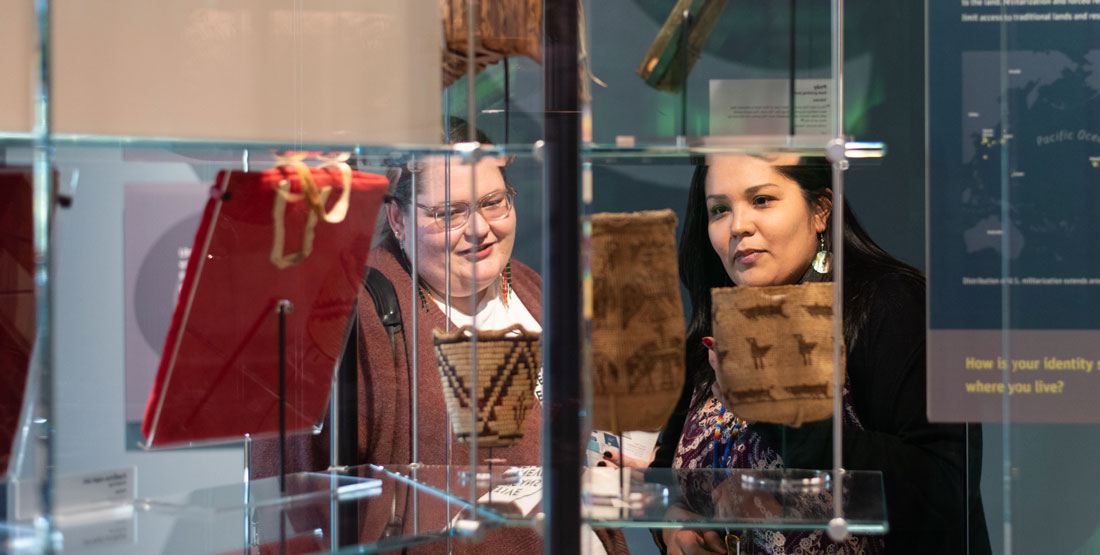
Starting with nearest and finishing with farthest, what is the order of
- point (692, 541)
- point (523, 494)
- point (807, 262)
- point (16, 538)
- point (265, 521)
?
point (16, 538)
point (265, 521)
point (523, 494)
point (807, 262)
point (692, 541)

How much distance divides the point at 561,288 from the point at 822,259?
50 cm

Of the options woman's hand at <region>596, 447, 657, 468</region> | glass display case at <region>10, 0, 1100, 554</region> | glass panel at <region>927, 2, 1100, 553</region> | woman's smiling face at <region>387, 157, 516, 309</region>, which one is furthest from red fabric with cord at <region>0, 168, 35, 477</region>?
glass panel at <region>927, 2, 1100, 553</region>

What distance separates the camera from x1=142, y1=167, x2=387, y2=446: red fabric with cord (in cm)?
124

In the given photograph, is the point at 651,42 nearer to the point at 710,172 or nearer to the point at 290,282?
the point at 710,172

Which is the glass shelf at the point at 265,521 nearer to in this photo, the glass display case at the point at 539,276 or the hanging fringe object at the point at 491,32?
the glass display case at the point at 539,276

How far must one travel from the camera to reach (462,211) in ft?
4.97

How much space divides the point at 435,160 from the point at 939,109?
942mm

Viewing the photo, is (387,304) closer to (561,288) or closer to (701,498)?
(561,288)

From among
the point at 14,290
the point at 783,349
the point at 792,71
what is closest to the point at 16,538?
the point at 14,290

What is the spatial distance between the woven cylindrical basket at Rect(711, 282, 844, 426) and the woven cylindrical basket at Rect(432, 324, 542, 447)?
32 centimetres

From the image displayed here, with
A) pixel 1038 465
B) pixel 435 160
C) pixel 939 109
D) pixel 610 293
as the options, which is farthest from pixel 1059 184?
pixel 435 160

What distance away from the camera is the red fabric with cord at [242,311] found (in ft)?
4.06

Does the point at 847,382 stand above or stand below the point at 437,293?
below

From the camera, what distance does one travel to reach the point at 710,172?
5.46 feet
